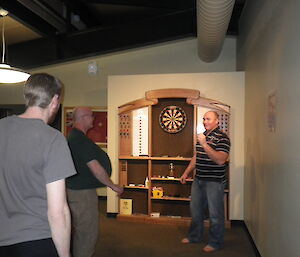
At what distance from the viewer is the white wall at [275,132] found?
2.01m

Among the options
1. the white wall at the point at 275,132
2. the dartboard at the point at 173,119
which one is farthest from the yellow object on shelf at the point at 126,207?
the white wall at the point at 275,132

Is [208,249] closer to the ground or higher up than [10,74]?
closer to the ground

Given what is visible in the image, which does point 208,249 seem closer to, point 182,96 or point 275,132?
point 275,132

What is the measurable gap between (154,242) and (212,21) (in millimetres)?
2636

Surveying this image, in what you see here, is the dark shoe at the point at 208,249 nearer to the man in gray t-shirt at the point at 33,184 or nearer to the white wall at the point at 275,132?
the white wall at the point at 275,132

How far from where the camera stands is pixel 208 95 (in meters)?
4.39

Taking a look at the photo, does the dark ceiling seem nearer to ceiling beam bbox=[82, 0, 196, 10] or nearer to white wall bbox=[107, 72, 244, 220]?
ceiling beam bbox=[82, 0, 196, 10]

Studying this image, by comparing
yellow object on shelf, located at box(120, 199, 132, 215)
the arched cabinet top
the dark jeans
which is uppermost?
the arched cabinet top

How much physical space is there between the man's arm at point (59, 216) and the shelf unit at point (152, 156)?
3092mm

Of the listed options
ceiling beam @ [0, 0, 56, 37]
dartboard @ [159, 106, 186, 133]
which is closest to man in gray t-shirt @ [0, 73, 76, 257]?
ceiling beam @ [0, 0, 56, 37]

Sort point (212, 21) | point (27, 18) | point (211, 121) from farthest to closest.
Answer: point (27, 18) → point (211, 121) → point (212, 21)

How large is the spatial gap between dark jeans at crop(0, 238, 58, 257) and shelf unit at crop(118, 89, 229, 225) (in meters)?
3.12

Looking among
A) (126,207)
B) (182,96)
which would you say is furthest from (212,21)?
(126,207)

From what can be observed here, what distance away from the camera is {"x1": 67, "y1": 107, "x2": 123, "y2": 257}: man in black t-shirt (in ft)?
7.39
